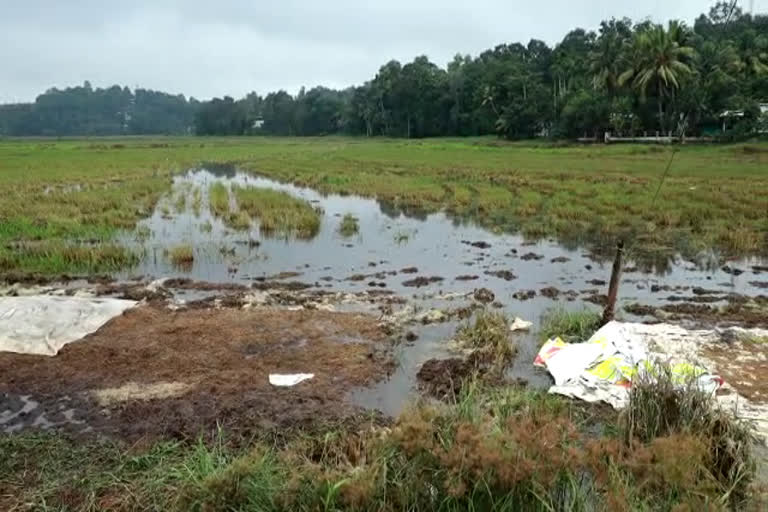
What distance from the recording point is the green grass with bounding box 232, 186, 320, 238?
1441 centimetres

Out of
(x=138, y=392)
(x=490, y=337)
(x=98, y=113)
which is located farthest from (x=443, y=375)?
(x=98, y=113)

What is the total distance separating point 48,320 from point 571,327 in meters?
6.25

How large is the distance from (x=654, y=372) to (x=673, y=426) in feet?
1.59

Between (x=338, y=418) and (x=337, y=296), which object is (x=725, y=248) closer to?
(x=337, y=296)

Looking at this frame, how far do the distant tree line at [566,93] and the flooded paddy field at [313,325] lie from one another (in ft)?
12.8

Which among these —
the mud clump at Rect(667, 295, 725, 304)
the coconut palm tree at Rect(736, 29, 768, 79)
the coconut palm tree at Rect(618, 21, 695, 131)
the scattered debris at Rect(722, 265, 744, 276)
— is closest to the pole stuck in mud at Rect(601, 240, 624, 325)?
the mud clump at Rect(667, 295, 725, 304)

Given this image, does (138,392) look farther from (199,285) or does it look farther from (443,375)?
(199,285)

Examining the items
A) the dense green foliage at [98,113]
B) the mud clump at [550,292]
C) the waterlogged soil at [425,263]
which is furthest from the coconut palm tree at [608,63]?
the dense green foliage at [98,113]

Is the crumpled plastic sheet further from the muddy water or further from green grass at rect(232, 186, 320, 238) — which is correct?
green grass at rect(232, 186, 320, 238)

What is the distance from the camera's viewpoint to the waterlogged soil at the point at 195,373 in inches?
194

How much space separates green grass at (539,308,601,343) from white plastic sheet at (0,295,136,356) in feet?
17.8

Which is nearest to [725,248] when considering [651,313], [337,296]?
[651,313]

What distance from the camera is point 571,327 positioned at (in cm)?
706

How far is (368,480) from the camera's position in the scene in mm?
2992
